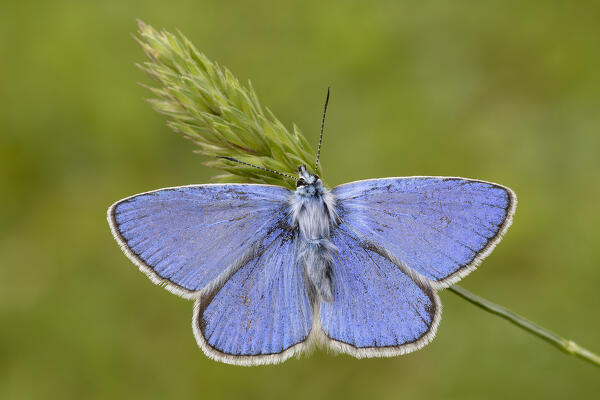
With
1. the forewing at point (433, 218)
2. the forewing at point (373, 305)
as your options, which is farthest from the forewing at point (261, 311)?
the forewing at point (433, 218)

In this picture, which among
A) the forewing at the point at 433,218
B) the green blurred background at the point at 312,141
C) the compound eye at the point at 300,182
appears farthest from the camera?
the green blurred background at the point at 312,141

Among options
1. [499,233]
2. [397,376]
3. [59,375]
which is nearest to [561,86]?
[397,376]

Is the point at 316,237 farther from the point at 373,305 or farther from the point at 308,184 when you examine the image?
the point at 373,305

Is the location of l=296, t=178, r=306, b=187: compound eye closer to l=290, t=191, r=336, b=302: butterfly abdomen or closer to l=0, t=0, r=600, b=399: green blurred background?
l=290, t=191, r=336, b=302: butterfly abdomen

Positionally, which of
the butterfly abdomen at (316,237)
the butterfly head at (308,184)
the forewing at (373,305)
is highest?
the butterfly head at (308,184)

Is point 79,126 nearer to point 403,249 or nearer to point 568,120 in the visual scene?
point 403,249

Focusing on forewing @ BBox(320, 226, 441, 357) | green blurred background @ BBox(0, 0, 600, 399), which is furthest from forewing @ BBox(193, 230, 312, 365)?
green blurred background @ BBox(0, 0, 600, 399)

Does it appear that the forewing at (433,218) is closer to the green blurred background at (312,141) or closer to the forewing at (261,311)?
the forewing at (261,311)

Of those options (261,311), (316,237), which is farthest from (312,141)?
(261,311)
